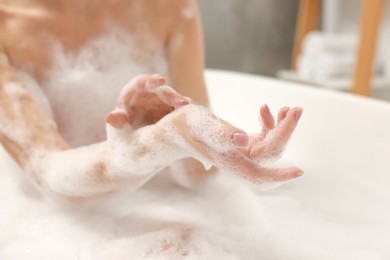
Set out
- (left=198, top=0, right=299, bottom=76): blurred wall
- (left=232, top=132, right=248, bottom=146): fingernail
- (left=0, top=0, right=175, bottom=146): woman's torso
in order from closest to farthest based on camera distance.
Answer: (left=232, top=132, right=248, bottom=146): fingernail, (left=0, top=0, right=175, bottom=146): woman's torso, (left=198, top=0, right=299, bottom=76): blurred wall

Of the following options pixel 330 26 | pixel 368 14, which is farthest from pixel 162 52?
pixel 330 26

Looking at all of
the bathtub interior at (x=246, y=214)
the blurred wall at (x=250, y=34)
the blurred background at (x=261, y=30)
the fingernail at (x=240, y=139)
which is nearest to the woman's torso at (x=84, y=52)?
the bathtub interior at (x=246, y=214)

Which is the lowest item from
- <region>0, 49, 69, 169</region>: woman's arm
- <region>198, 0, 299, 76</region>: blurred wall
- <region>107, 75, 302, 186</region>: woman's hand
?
<region>198, 0, 299, 76</region>: blurred wall

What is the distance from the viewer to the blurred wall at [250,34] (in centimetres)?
251

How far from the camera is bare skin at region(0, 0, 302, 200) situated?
0.44 meters

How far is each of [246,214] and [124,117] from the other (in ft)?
0.94

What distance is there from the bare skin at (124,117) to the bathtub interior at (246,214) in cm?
6

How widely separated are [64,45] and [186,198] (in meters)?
0.30

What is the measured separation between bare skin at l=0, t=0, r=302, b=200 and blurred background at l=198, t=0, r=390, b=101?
161 cm

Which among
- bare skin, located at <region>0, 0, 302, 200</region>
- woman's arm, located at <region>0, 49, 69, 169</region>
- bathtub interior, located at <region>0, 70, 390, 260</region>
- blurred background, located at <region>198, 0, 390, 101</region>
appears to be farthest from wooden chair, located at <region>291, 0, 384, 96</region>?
woman's arm, located at <region>0, 49, 69, 169</region>

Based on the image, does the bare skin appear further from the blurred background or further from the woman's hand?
the blurred background

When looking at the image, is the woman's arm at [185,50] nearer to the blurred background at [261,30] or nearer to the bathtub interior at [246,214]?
the bathtub interior at [246,214]

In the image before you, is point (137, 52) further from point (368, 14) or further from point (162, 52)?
point (368, 14)

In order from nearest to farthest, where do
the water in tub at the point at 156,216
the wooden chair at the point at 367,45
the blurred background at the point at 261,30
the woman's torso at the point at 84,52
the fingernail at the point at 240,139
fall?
the fingernail at the point at 240,139 < the water in tub at the point at 156,216 < the woman's torso at the point at 84,52 < the wooden chair at the point at 367,45 < the blurred background at the point at 261,30
